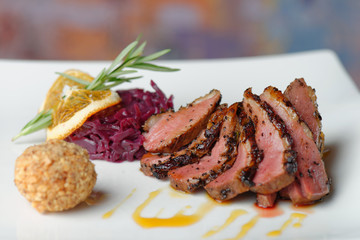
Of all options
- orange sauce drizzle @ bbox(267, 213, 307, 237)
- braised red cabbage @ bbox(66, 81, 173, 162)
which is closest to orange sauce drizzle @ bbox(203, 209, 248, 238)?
orange sauce drizzle @ bbox(267, 213, 307, 237)

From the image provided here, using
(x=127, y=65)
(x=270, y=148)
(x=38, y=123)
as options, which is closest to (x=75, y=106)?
(x=38, y=123)

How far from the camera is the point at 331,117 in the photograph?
5156 millimetres

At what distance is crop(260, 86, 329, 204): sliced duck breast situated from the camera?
12.5 ft

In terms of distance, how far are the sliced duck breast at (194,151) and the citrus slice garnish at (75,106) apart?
0.89 m

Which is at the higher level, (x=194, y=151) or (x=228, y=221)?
(x=194, y=151)

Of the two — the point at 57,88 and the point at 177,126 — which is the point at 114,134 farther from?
the point at 57,88

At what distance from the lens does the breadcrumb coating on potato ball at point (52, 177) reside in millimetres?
3672

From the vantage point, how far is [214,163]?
4.23 m

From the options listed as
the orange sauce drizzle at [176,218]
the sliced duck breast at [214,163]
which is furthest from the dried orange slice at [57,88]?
the orange sauce drizzle at [176,218]

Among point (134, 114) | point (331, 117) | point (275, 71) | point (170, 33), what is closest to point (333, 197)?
point (331, 117)

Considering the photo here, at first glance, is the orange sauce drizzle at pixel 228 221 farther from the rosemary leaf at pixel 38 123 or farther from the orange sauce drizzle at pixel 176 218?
the rosemary leaf at pixel 38 123

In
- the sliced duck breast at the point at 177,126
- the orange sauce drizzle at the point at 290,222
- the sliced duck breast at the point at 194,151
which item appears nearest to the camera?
the orange sauce drizzle at the point at 290,222

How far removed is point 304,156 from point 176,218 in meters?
1.13

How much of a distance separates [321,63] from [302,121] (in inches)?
105
